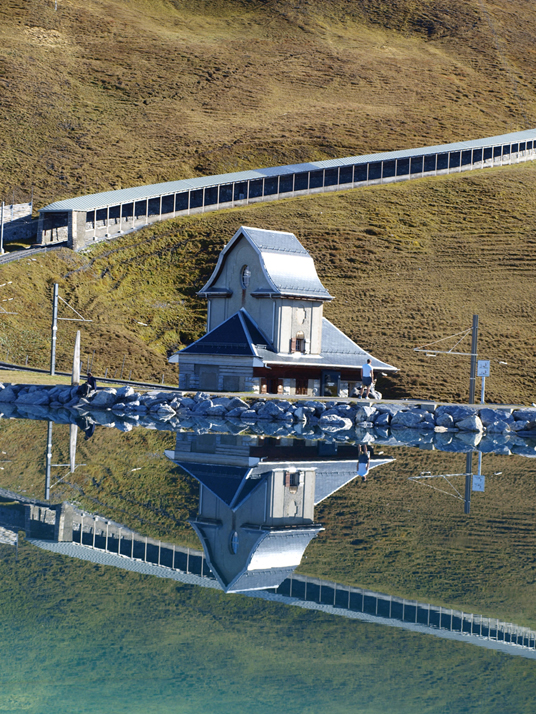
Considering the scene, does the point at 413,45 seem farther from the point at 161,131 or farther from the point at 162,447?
the point at 162,447

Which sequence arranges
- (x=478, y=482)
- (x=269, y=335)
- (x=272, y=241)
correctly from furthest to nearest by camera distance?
1. (x=272, y=241)
2. (x=269, y=335)
3. (x=478, y=482)

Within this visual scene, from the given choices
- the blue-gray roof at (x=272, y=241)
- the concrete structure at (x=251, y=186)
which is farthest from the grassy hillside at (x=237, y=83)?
the blue-gray roof at (x=272, y=241)

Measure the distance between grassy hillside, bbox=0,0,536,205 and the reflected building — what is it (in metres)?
69.1

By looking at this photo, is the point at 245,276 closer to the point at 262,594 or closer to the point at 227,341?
the point at 227,341

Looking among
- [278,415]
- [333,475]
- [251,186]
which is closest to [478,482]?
[333,475]

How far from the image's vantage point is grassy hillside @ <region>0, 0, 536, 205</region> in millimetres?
96688

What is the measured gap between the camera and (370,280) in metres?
68.3

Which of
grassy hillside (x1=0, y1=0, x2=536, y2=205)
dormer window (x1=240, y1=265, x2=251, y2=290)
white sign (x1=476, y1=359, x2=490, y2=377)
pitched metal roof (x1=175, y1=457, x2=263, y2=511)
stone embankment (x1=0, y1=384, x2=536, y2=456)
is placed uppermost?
grassy hillside (x1=0, y1=0, x2=536, y2=205)

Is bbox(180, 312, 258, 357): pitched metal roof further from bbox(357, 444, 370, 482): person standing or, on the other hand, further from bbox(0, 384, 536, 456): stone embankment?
bbox(357, 444, 370, 482): person standing

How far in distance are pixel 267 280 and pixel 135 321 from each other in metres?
22.8

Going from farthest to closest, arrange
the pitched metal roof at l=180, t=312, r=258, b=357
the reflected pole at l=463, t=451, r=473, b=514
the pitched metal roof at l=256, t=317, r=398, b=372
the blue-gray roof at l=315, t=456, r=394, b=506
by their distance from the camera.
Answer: the pitched metal roof at l=256, t=317, r=398, b=372 < the pitched metal roof at l=180, t=312, r=258, b=357 < the blue-gray roof at l=315, t=456, r=394, b=506 < the reflected pole at l=463, t=451, r=473, b=514

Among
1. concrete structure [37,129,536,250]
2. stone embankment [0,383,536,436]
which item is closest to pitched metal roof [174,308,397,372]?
stone embankment [0,383,536,436]

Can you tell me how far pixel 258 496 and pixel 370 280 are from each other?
2140 inches

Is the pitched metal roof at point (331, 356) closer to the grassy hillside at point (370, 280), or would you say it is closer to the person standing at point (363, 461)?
the grassy hillside at point (370, 280)
